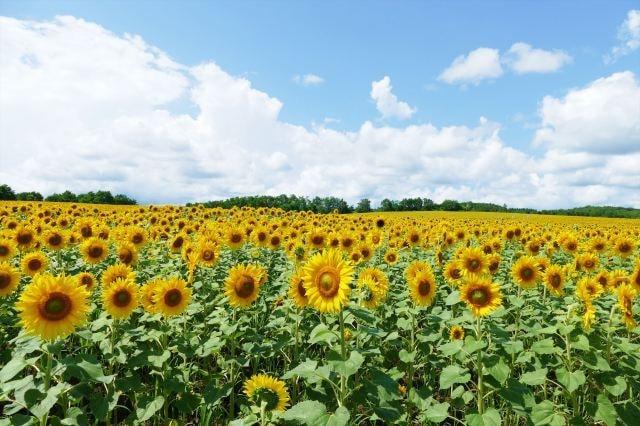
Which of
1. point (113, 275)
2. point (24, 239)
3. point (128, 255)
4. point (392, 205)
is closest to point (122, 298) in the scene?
point (113, 275)

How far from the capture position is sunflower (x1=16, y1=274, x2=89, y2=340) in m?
4.13

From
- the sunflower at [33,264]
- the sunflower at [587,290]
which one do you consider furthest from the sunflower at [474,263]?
the sunflower at [33,264]

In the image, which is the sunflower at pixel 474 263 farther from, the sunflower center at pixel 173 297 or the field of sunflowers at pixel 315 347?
the sunflower center at pixel 173 297

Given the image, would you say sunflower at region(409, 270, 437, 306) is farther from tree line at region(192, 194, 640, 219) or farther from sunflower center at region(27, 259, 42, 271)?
tree line at region(192, 194, 640, 219)

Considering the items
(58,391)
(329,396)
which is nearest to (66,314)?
(58,391)

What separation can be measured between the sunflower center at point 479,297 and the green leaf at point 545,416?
1136 millimetres

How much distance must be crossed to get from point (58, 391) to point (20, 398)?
36cm

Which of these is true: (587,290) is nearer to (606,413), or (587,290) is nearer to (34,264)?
(606,413)

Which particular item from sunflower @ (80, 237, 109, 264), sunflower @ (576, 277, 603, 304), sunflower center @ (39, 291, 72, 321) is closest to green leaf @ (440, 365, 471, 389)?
sunflower @ (576, 277, 603, 304)

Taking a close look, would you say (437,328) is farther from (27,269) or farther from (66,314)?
(27,269)

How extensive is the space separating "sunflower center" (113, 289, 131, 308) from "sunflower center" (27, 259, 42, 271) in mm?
3017

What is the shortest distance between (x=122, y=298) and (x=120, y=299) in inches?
0.9

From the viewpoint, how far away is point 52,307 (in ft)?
13.9

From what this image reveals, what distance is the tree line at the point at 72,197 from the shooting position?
46.9m
